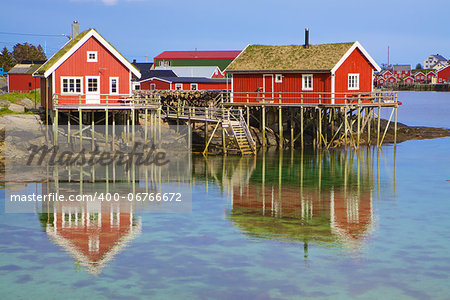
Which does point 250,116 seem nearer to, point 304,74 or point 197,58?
point 304,74

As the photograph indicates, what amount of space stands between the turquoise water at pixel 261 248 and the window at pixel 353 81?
45.9ft

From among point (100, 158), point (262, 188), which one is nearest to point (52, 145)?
point (100, 158)

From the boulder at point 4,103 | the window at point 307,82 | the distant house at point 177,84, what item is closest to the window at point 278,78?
the window at point 307,82

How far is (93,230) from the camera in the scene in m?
22.7

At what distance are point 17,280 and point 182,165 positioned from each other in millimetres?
20979

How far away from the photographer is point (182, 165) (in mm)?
38312

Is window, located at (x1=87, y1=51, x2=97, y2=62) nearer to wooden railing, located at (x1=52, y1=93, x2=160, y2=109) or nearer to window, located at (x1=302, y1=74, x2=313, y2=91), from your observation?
wooden railing, located at (x1=52, y1=93, x2=160, y2=109)

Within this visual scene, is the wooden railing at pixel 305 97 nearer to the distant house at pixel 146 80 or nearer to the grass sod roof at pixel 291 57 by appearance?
the grass sod roof at pixel 291 57

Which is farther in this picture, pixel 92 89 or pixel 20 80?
pixel 20 80

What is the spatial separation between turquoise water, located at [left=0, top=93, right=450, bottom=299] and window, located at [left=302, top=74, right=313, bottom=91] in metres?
13.1

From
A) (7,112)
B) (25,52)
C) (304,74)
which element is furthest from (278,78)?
(25,52)

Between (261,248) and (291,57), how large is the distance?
2769 cm

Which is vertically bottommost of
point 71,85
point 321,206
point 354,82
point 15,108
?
point 321,206

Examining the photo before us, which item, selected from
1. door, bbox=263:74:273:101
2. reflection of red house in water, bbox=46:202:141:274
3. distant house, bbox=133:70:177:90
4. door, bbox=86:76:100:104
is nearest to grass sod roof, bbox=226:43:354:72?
door, bbox=263:74:273:101
